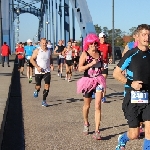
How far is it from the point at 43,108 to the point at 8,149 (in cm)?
397

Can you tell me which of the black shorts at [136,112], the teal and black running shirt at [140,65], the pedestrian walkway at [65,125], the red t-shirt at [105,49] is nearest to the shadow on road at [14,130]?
the pedestrian walkway at [65,125]

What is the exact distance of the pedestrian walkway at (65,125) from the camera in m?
6.46

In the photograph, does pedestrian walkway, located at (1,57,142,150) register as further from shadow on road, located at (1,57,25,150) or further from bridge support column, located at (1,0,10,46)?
bridge support column, located at (1,0,10,46)

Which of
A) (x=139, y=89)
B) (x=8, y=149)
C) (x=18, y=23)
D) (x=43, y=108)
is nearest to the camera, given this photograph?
(x=139, y=89)

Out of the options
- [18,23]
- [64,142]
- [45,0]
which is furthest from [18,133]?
[18,23]

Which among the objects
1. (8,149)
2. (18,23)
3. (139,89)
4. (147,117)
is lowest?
(8,149)

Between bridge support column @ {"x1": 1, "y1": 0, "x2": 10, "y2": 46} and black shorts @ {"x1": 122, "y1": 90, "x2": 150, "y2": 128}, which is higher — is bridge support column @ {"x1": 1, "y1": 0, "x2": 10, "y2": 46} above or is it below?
above

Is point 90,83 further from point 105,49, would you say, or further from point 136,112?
point 105,49

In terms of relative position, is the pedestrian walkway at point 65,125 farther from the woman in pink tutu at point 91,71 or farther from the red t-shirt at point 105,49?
the red t-shirt at point 105,49

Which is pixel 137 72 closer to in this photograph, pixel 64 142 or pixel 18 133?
pixel 64 142

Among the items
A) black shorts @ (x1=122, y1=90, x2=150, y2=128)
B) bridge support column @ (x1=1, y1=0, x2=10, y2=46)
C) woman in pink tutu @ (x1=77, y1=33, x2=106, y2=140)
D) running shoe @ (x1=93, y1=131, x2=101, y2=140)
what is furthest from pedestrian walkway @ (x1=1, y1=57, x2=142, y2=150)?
bridge support column @ (x1=1, y1=0, x2=10, y2=46)

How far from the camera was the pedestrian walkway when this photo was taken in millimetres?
6461

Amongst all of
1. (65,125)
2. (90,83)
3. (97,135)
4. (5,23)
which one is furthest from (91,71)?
(5,23)

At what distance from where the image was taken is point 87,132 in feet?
23.6
